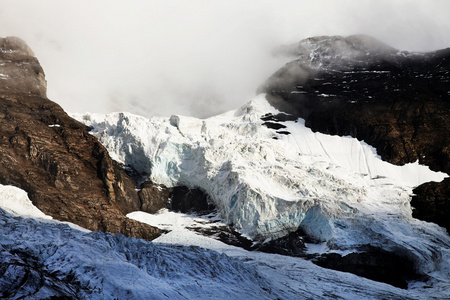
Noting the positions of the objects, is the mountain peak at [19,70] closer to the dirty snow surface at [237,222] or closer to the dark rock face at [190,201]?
the dirty snow surface at [237,222]

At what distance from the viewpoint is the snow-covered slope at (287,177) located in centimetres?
8400

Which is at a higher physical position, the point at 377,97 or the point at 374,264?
the point at 377,97

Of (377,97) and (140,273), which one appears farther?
(377,97)

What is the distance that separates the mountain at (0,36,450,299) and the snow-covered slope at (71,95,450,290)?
38cm

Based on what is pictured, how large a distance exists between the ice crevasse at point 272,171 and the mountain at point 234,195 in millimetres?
370

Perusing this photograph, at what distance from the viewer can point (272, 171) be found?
Result: 99.8m

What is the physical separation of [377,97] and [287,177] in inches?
1994

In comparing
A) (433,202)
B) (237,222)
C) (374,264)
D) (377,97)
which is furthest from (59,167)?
(377,97)

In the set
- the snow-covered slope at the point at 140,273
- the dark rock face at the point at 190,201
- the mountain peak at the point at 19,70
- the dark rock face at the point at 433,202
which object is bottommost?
the snow-covered slope at the point at 140,273

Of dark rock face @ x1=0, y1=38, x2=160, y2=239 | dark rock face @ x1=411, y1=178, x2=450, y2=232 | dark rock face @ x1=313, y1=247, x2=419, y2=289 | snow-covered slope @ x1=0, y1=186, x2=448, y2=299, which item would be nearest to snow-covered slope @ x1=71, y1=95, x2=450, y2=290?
dark rock face @ x1=313, y1=247, x2=419, y2=289

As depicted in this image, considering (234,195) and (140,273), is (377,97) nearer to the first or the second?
(234,195)

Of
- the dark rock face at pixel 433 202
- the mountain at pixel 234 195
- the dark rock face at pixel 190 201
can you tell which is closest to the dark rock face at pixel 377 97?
the dark rock face at pixel 433 202

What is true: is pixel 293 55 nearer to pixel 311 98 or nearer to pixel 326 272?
pixel 311 98

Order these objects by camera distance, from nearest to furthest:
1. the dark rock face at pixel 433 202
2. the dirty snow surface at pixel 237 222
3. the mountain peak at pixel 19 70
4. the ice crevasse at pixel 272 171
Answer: the dirty snow surface at pixel 237 222 → the ice crevasse at pixel 272 171 → the dark rock face at pixel 433 202 → the mountain peak at pixel 19 70
